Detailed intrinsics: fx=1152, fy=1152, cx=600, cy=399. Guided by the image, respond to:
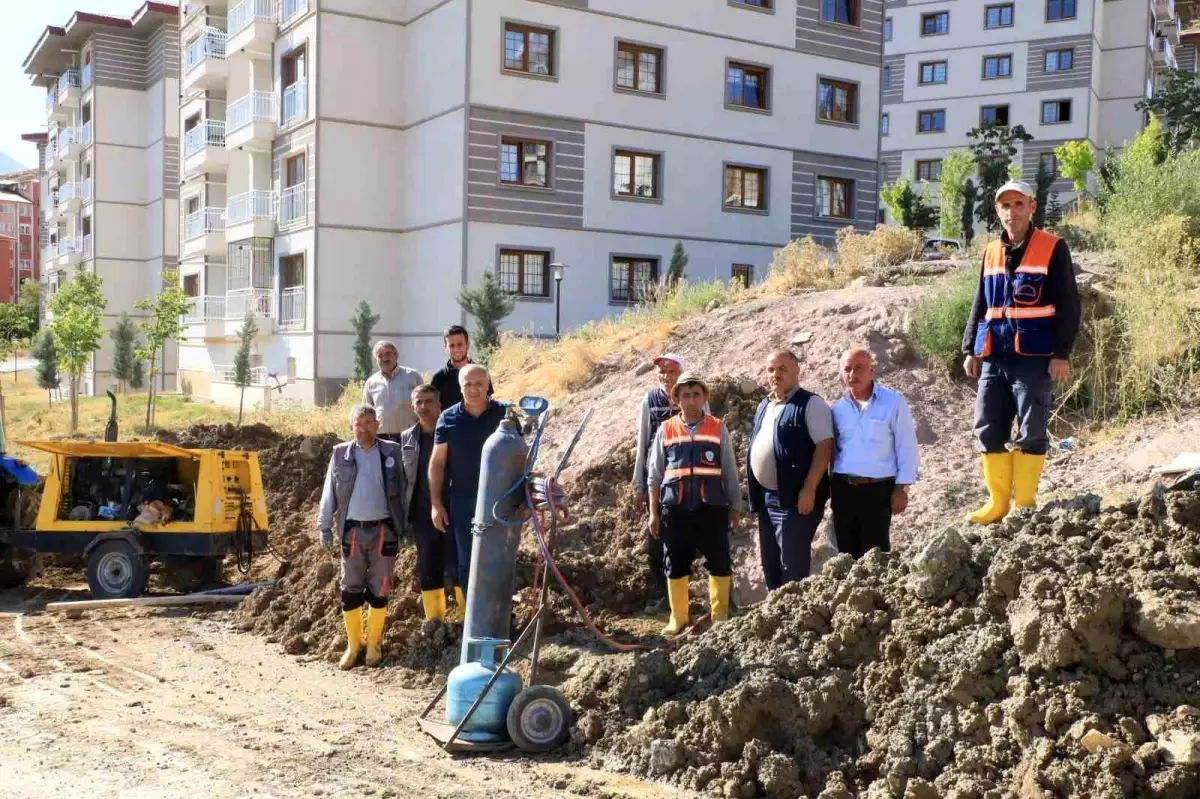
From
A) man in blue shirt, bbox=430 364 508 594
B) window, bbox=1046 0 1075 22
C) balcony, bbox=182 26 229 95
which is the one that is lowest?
man in blue shirt, bbox=430 364 508 594

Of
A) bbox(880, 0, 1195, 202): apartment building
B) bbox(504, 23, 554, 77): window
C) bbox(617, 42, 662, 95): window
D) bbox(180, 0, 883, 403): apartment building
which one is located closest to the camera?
bbox(504, 23, 554, 77): window

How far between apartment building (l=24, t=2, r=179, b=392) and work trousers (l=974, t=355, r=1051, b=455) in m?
43.0

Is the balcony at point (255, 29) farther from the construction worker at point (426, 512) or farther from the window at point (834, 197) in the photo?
the construction worker at point (426, 512)

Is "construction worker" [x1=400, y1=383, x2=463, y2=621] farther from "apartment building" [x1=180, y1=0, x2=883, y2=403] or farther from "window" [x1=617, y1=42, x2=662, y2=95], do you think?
"window" [x1=617, y1=42, x2=662, y2=95]

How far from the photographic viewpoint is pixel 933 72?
183ft

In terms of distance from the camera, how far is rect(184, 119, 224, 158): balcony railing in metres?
36.4

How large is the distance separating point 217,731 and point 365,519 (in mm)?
2010

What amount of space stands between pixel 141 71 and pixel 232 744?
47.8 metres

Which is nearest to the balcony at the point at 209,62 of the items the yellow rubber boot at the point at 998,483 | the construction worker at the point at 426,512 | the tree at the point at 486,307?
the tree at the point at 486,307

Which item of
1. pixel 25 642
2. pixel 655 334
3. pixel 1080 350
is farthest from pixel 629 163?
pixel 25 642

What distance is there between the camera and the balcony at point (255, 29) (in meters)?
31.2

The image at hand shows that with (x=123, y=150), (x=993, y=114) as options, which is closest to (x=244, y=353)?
(x=123, y=150)

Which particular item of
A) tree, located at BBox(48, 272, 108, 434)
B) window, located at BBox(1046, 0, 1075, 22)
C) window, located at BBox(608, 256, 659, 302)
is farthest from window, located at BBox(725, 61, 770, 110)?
window, located at BBox(1046, 0, 1075, 22)

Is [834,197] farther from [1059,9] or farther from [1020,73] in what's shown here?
[1059,9]
